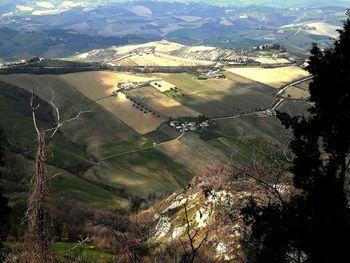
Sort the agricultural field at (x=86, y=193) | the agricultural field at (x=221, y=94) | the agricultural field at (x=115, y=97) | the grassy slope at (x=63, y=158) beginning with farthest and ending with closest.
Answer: the agricultural field at (x=221, y=94), the agricultural field at (x=115, y=97), the grassy slope at (x=63, y=158), the agricultural field at (x=86, y=193)

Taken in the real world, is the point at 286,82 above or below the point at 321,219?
below

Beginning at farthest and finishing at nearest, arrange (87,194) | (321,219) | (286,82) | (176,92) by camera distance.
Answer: (286,82), (176,92), (87,194), (321,219)

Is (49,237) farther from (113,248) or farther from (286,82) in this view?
(286,82)

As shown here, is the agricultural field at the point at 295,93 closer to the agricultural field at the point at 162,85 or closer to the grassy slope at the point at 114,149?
the agricultural field at the point at 162,85

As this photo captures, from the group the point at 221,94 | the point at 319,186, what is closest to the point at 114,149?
the point at 221,94

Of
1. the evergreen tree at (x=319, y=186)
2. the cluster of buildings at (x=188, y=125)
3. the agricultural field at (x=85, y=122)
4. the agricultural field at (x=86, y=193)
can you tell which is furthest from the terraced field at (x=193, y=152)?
the evergreen tree at (x=319, y=186)

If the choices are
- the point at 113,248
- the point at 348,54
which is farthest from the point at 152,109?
the point at 348,54

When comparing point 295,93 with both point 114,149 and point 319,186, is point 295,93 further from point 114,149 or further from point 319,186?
point 319,186
